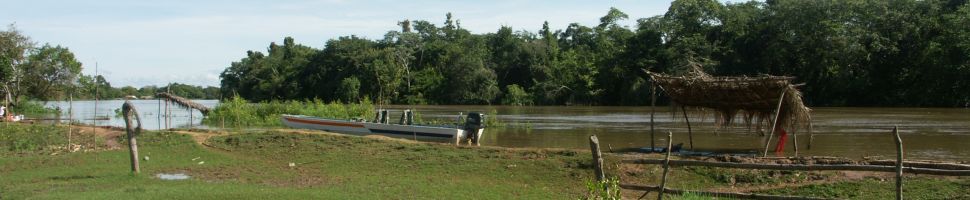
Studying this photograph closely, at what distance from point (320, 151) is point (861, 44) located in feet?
143

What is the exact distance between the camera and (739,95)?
16.1 meters

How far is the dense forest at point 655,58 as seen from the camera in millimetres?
48250

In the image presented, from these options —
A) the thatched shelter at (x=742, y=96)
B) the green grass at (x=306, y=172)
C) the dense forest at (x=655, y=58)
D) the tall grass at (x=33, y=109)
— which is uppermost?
the dense forest at (x=655, y=58)

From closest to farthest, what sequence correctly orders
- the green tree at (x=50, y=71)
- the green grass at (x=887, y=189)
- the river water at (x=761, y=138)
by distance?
the green grass at (x=887, y=189), the river water at (x=761, y=138), the green tree at (x=50, y=71)

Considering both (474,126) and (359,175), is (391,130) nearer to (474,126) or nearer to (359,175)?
(474,126)

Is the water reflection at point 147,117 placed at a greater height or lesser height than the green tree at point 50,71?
lesser

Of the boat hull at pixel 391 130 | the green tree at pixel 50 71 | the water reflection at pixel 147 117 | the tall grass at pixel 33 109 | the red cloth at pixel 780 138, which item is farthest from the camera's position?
the tall grass at pixel 33 109

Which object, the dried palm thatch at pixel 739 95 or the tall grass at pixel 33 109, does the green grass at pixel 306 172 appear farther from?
the tall grass at pixel 33 109

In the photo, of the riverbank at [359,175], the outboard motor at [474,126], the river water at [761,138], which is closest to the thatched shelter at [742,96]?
the river water at [761,138]

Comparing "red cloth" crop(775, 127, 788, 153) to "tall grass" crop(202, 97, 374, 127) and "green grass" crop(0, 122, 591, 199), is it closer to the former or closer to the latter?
"green grass" crop(0, 122, 591, 199)

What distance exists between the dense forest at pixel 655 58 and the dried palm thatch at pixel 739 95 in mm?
10819

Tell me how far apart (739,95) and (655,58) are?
45396 mm

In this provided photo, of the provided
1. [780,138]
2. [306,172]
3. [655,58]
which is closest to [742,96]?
[780,138]

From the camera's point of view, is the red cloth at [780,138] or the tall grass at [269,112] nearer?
the red cloth at [780,138]
